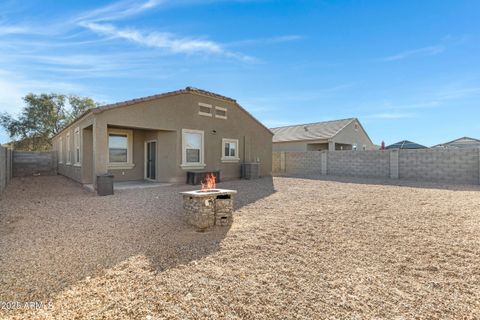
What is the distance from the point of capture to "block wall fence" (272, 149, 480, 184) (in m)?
12.0

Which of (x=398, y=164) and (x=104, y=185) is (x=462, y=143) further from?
(x=104, y=185)

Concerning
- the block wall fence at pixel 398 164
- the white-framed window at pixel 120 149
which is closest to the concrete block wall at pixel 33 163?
the white-framed window at pixel 120 149

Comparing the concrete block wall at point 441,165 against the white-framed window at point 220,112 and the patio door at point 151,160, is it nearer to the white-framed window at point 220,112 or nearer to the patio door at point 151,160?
the white-framed window at point 220,112

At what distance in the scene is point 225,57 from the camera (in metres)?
11.3

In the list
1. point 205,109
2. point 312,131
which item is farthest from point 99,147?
point 312,131

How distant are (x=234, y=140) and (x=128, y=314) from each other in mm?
11894

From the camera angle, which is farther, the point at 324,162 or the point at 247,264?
the point at 324,162

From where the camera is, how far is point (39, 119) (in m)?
25.4

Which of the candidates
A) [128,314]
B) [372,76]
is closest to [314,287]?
[128,314]

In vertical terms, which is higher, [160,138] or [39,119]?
[39,119]

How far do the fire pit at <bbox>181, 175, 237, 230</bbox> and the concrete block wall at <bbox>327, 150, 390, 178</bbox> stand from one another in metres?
13.1

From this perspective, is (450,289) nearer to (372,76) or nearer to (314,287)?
(314,287)

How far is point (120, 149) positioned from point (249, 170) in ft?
22.8

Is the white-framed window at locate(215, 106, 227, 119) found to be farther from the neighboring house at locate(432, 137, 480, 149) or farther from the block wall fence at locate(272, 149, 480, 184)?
the neighboring house at locate(432, 137, 480, 149)
